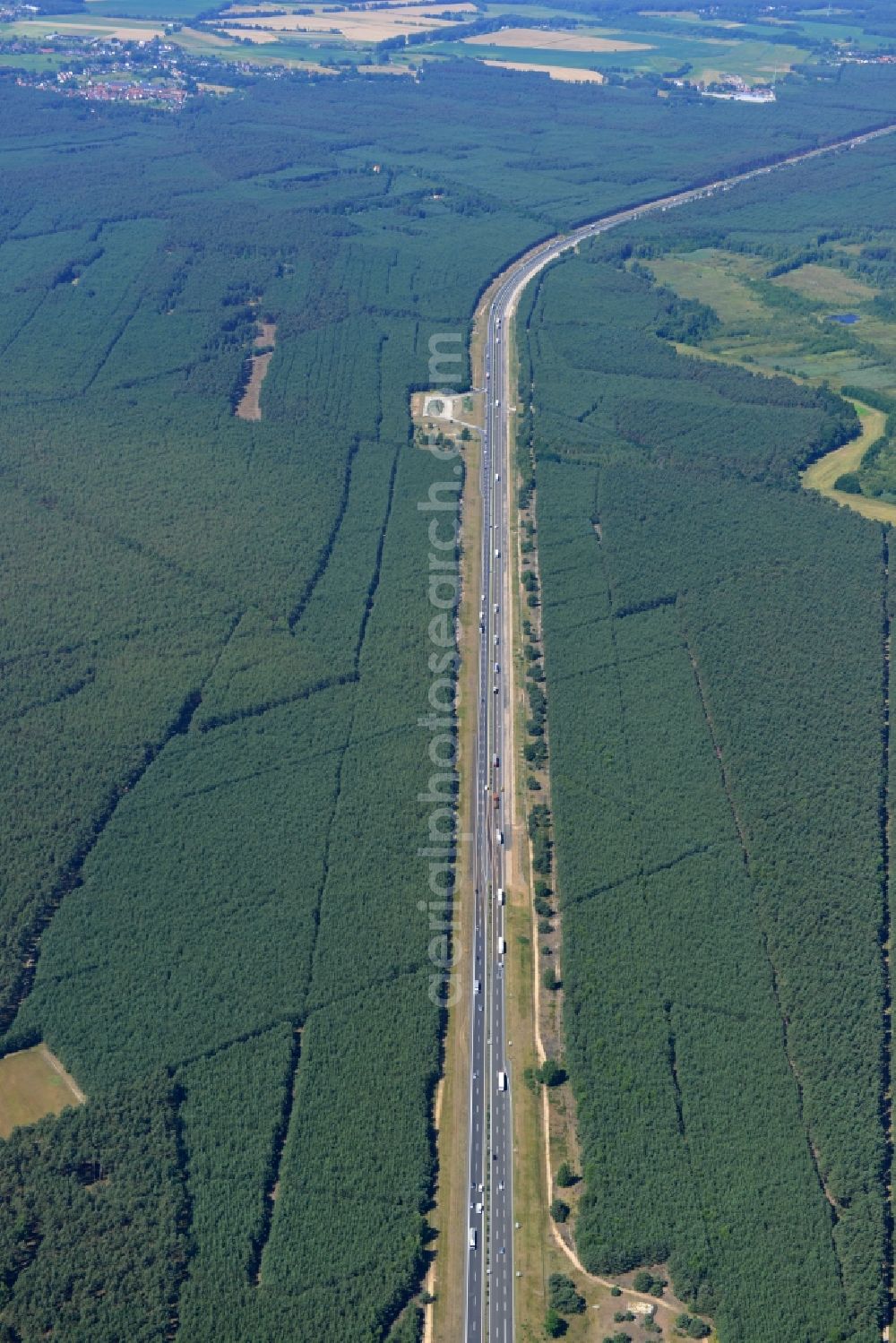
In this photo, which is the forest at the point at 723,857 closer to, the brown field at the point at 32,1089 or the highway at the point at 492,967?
the highway at the point at 492,967

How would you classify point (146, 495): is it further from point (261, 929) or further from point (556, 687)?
point (261, 929)

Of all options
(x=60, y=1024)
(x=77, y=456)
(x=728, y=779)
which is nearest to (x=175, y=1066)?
(x=60, y=1024)

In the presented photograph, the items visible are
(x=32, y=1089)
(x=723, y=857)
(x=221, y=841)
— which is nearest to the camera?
(x=32, y=1089)

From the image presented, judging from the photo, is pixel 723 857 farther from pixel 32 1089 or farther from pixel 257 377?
pixel 257 377

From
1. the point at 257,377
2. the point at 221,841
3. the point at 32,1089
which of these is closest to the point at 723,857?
the point at 221,841

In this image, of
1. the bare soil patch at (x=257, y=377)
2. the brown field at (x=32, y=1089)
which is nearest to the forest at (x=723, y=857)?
the brown field at (x=32, y=1089)

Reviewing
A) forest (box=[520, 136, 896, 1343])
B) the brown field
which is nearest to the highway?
forest (box=[520, 136, 896, 1343])
